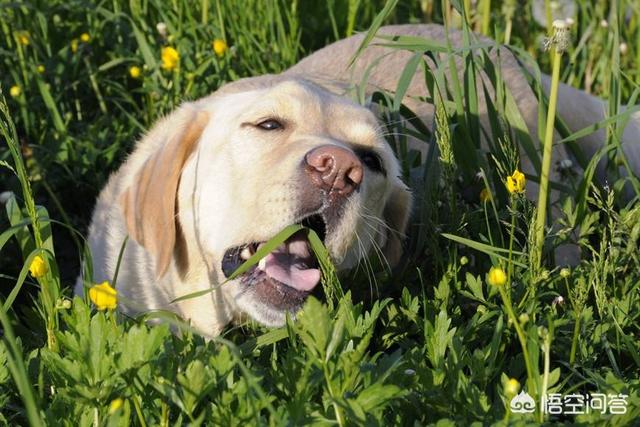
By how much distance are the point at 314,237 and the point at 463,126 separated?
94 centimetres

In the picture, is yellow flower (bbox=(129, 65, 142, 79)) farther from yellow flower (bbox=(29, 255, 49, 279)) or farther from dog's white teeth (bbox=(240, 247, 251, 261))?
yellow flower (bbox=(29, 255, 49, 279))

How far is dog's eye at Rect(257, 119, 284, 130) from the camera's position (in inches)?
119

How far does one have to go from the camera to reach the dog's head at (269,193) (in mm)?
2664

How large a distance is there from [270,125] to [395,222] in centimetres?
59

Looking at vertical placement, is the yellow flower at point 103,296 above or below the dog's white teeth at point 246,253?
above

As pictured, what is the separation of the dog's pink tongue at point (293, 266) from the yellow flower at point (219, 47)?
66.8 inches

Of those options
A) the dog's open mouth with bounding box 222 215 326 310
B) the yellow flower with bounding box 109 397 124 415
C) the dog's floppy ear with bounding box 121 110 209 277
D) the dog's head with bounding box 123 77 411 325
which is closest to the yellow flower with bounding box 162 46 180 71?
the dog's head with bounding box 123 77 411 325

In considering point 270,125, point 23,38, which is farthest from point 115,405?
point 23,38

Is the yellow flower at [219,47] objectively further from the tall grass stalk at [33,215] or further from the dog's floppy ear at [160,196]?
the tall grass stalk at [33,215]

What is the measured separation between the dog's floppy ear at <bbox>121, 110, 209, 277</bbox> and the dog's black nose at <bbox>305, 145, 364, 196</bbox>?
22.1 inches

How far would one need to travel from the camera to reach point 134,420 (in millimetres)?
2135

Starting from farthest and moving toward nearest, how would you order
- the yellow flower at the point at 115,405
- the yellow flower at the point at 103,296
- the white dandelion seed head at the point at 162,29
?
the white dandelion seed head at the point at 162,29 < the yellow flower at the point at 103,296 < the yellow flower at the point at 115,405

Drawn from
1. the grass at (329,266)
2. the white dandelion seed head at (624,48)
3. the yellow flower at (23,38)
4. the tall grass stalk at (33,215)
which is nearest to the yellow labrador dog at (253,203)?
the grass at (329,266)

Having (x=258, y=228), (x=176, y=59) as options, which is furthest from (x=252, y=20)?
(x=258, y=228)
